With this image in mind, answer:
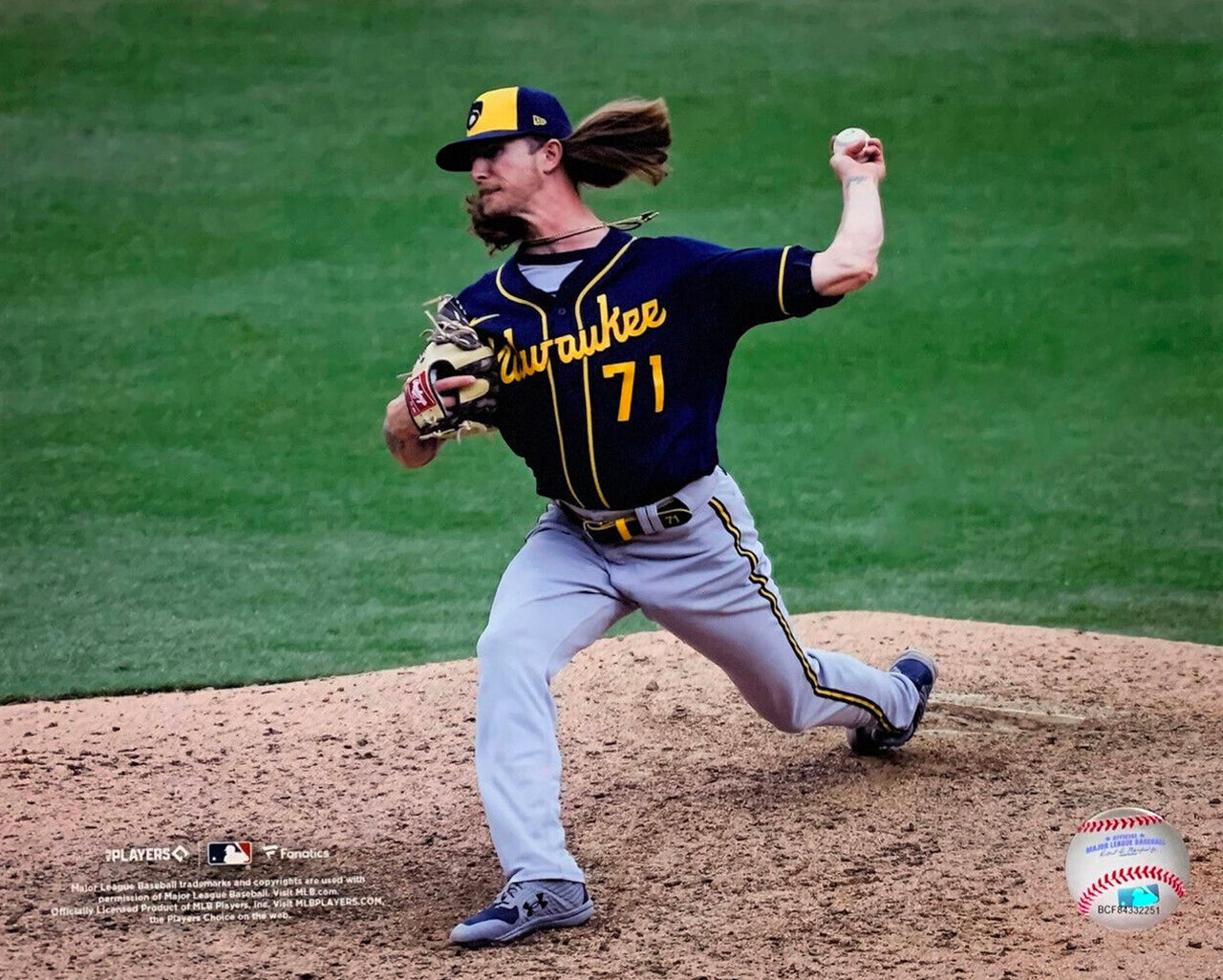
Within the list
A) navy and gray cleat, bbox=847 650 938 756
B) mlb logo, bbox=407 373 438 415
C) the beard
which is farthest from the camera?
navy and gray cleat, bbox=847 650 938 756

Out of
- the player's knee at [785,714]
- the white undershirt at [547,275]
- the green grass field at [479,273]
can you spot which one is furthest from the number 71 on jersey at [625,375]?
the green grass field at [479,273]

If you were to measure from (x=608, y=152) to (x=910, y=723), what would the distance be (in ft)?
4.88

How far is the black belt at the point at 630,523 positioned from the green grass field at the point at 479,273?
5.65 ft

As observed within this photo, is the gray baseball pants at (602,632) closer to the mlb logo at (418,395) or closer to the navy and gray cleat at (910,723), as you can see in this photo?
the navy and gray cleat at (910,723)

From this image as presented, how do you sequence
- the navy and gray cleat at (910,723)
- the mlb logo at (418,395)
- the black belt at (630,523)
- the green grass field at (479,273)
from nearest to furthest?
the mlb logo at (418,395)
the black belt at (630,523)
the navy and gray cleat at (910,723)
the green grass field at (479,273)

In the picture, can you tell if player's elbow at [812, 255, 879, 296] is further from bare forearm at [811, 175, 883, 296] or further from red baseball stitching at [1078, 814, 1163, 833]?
red baseball stitching at [1078, 814, 1163, 833]

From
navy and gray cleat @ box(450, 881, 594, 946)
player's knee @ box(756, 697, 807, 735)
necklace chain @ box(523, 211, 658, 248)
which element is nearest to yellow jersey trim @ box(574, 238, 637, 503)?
necklace chain @ box(523, 211, 658, 248)

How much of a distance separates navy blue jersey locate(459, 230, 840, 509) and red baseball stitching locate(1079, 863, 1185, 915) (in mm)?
1095

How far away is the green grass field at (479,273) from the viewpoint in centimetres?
567

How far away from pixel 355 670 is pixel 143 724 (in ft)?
2.40

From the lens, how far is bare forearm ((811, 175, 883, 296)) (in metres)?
3.31

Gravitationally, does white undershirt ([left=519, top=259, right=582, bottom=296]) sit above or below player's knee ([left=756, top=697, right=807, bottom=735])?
above

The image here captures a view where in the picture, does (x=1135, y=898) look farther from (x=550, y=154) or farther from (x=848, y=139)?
(x=550, y=154)

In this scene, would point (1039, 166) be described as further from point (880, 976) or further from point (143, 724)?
point (880, 976)
